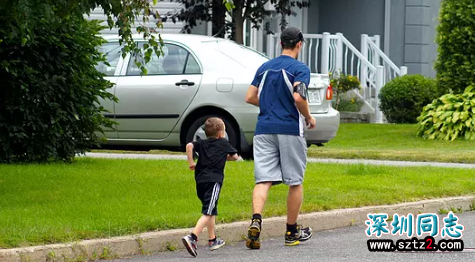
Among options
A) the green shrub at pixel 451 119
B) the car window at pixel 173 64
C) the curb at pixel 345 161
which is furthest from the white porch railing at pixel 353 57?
the car window at pixel 173 64

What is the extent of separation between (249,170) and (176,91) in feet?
6.15

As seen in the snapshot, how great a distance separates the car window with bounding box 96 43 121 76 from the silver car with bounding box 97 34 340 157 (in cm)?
4

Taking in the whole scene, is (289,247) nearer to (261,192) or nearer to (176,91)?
(261,192)

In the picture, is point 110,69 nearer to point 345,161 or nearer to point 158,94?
point 158,94

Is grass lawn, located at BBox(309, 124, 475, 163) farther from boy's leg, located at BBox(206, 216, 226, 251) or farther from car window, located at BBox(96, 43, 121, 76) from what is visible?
boy's leg, located at BBox(206, 216, 226, 251)

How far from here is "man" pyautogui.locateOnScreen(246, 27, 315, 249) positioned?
7.52m

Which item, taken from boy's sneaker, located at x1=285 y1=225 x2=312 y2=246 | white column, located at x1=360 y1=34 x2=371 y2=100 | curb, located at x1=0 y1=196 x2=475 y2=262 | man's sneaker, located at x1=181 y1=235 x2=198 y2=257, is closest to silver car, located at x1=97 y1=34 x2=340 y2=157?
curb, located at x1=0 y1=196 x2=475 y2=262

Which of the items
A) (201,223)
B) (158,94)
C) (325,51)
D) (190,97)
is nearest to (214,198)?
(201,223)

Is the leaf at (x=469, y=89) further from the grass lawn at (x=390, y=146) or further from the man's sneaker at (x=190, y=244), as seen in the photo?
the man's sneaker at (x=190, y=244)

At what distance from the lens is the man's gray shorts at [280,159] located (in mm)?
7555

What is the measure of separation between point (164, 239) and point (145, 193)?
6.29 feet

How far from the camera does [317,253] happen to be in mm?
7293

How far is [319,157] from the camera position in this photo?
1436cm

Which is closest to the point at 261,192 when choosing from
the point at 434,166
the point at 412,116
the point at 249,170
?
the point at 249,170
